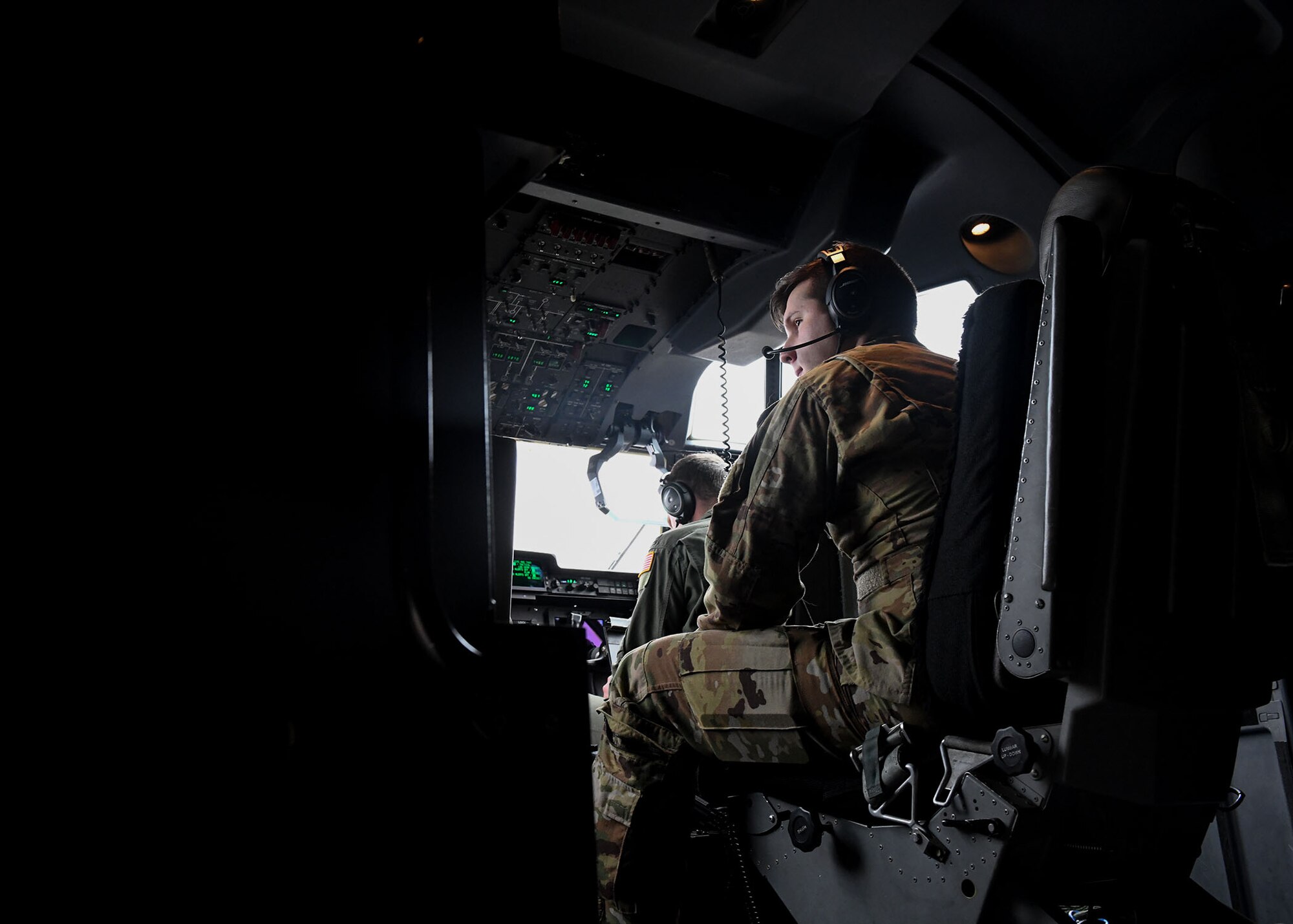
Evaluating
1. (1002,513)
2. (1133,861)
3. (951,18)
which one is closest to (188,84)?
(1002,513)

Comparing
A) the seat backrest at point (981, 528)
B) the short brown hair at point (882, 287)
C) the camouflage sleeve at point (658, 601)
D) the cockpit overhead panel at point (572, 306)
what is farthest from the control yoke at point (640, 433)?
the seat backrest at point (981, 528)

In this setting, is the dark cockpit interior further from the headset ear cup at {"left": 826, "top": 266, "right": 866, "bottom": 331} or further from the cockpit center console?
the cockpit center console

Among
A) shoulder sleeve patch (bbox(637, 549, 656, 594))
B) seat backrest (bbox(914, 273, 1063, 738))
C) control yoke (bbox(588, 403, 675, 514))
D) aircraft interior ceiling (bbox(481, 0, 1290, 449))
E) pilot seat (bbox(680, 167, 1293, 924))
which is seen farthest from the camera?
control yoke (bbox(588, 403, 675, 514))

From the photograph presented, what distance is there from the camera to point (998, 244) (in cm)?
287

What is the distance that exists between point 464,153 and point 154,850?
0.61 metres

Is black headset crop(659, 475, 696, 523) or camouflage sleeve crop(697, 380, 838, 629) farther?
black headset crop(659, 475, 696, 523)

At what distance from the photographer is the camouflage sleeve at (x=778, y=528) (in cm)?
154

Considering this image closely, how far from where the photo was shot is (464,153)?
79 centimetres

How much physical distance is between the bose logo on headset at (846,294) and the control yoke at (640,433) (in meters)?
1.86

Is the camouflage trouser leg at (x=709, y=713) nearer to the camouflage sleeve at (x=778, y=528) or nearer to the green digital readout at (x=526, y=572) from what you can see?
the camouflage sleeve at (x=778, y=528)

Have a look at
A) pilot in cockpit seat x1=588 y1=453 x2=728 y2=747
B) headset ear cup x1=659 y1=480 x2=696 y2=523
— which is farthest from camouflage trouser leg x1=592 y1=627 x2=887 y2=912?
headset ear cup x1=659 y1=480 x2=696 y2=523

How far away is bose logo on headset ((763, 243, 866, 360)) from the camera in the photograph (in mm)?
1908

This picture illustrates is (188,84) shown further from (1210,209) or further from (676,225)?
(676,225)

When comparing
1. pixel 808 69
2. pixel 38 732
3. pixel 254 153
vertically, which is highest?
pixel 808 69
